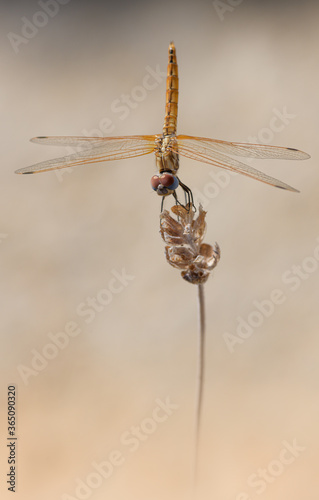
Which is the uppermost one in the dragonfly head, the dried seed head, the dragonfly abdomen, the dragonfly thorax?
the dragonfly abdomen

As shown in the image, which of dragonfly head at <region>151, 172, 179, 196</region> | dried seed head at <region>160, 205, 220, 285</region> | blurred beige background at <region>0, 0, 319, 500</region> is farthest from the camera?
blurred beige background at <region>0, 0, 319, 500</region>

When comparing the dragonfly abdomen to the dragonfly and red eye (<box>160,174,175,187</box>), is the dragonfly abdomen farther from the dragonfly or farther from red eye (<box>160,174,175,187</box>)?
red eye (<box>160,174,175,187</box>)

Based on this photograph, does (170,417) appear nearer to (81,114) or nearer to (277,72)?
(81,114)

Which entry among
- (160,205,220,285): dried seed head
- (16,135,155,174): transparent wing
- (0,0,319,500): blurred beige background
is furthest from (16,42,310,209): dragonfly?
(0,0,319,500): blurred beige background

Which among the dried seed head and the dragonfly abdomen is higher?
the dragonfly abdomen

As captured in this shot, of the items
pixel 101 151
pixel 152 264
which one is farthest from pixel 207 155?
pixel 152 264

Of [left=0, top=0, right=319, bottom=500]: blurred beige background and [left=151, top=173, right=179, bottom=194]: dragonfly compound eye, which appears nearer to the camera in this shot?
[left=151, top=173, right=179, bottom=194]: dragonfly compound eye

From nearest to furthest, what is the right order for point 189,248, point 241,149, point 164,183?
point 189,248 → point 164,183 → point 241,149

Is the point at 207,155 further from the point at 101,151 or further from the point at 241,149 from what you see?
the point at 101,151

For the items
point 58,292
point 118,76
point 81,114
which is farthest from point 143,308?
point 118,76
